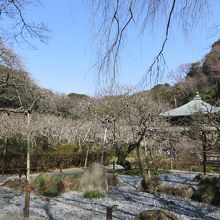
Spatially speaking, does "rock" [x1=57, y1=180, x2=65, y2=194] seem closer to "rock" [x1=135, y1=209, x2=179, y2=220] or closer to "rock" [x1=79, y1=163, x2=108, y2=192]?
"rock" [x1=79, y1=163, x2=108, y2=192]

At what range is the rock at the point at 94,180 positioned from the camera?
32.1 ft

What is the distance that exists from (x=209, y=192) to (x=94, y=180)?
2977 mm

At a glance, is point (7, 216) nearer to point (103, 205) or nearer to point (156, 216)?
point (103, 205)

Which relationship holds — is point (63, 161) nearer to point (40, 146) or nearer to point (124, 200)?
point (40, 146)

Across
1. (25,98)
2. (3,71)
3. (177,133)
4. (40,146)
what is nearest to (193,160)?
(177,133)

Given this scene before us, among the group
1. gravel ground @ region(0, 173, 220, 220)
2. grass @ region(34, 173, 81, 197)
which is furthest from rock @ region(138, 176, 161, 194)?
grass @ region(34, 173, 81, 197)

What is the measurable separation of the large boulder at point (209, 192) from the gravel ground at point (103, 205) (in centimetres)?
25

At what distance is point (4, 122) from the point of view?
18734 mm

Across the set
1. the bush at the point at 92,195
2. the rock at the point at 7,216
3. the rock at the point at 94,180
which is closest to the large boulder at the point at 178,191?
the rock at the point at 94,180

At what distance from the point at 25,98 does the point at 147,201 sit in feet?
21.7

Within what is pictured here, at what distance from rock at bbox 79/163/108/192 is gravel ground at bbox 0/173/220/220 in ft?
0.97

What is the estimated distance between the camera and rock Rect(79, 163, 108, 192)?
979 cm

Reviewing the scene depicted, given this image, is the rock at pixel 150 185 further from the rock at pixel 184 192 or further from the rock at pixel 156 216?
the rock at pixel 156 216

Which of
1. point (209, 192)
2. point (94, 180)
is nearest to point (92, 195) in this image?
point (94, 180)
